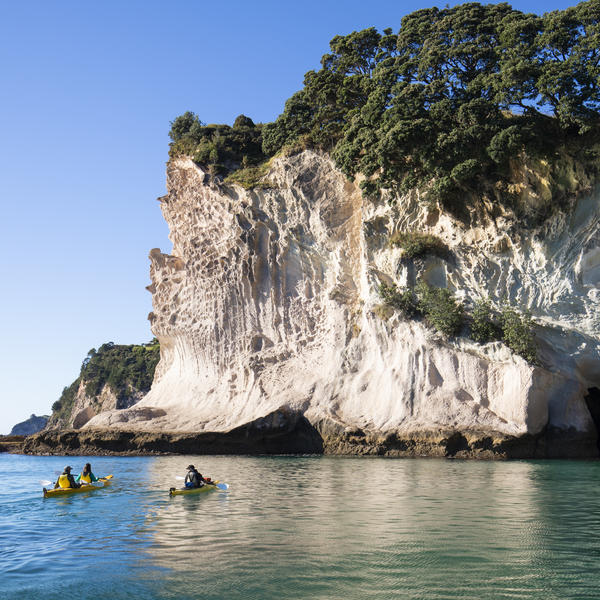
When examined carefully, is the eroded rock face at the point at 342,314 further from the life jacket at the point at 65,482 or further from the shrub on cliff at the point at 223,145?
the life jacket at the point at 65,482

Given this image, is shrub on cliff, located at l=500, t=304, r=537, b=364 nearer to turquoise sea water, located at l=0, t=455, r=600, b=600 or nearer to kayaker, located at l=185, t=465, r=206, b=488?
turquoise sea water, located at l=0, t=455, r=600, b=600

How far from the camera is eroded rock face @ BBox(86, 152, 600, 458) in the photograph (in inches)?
1235

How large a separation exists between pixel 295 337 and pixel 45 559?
31121 mm

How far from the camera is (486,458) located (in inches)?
1185

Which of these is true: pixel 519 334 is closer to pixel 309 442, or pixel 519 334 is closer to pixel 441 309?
pixel 441 309

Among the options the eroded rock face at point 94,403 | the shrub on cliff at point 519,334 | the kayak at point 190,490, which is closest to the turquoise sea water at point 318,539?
the kayak at point 190,490

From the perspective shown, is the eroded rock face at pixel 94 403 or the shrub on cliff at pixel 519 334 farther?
the eroded rock face at pixel 94 403

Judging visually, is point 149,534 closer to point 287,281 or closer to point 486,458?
point 486,458

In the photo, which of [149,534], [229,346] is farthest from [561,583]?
[229,346]

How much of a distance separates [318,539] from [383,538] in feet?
4.01

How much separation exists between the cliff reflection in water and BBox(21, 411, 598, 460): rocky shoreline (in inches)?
290

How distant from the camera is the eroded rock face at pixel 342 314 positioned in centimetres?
3136

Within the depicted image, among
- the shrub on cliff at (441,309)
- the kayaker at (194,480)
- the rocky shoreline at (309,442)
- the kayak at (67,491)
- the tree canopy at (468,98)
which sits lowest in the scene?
the kayak at (67,491)

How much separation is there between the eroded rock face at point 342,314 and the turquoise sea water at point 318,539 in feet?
27.9
